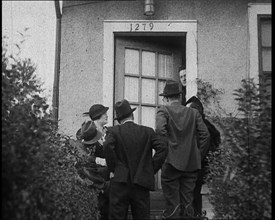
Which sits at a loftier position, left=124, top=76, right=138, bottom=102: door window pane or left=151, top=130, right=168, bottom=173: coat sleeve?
left=124, top=76, right=138, bottom=102: door window pane

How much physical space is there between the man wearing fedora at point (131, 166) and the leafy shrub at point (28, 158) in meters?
0.46

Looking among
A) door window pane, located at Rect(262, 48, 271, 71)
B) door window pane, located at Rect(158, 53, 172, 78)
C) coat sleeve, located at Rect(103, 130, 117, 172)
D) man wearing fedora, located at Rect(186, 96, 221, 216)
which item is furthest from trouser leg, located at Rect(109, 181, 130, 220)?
door window pane, located at Rect(262, 48, 271, 71)

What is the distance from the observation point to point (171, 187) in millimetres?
6457

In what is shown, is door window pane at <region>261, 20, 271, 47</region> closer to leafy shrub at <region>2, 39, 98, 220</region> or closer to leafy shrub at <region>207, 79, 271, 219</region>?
leafy shrub at <region>207, 79, 271, 219</region>

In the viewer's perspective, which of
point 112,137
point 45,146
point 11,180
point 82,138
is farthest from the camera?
point 82,138

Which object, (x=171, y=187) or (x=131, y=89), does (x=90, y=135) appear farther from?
(x=131, y=89)

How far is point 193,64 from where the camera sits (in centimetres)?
851

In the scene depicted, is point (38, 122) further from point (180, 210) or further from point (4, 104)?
point (180, 210)

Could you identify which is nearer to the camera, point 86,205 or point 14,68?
point 14,68

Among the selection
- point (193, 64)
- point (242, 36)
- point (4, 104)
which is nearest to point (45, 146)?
point (4, 104)

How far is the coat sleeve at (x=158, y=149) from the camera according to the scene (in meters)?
6.12

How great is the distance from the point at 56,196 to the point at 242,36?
4.53 metres

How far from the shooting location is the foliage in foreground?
5.14 metres

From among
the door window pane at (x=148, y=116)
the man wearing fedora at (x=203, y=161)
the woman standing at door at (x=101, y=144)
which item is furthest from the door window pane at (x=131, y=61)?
the man wearing fedora at (x=203, y=161)
